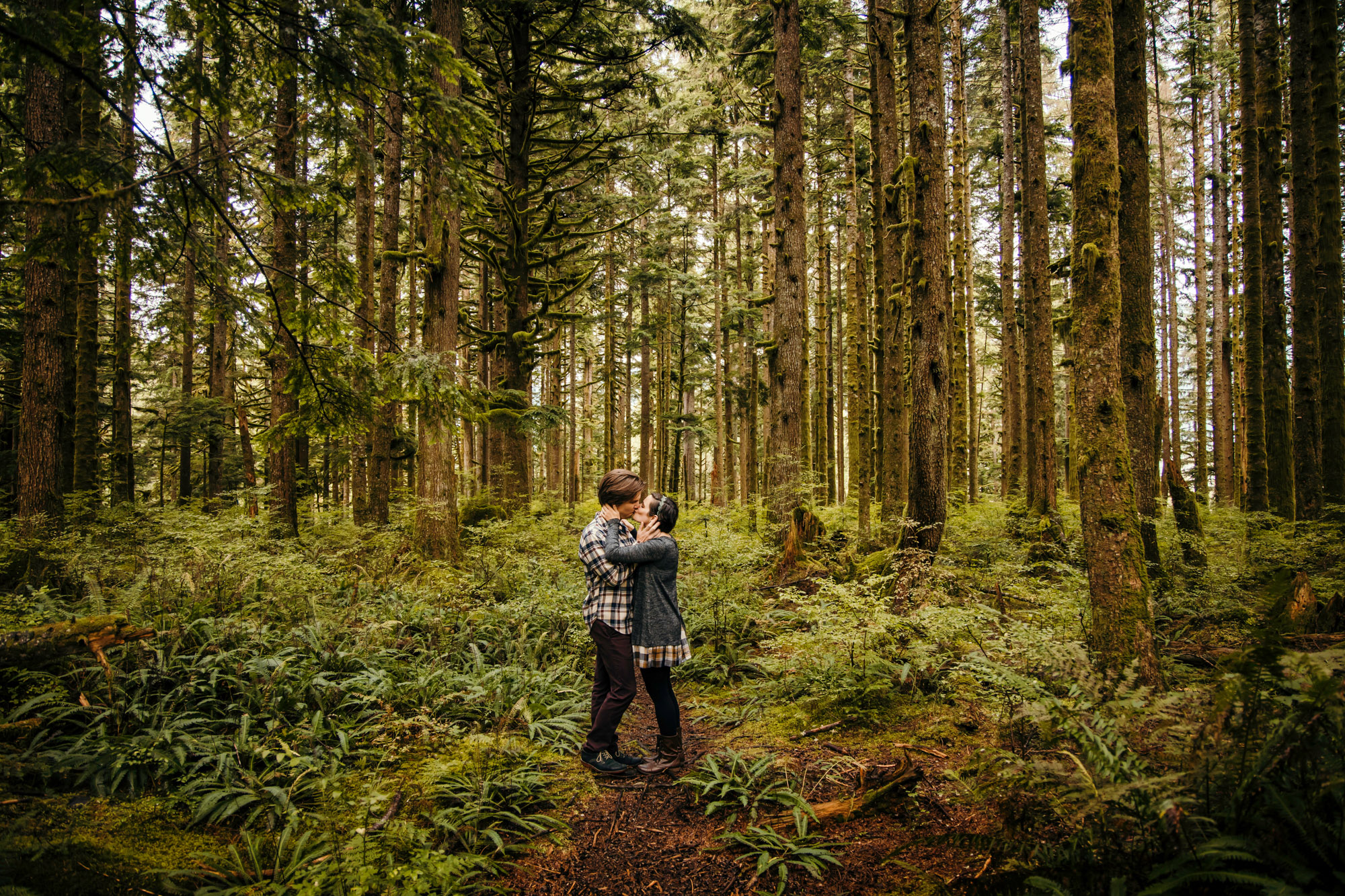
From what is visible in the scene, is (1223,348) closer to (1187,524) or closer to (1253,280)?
(1253,280)

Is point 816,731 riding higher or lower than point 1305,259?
lower

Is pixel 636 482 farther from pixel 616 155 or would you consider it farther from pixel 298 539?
pixel 616 155

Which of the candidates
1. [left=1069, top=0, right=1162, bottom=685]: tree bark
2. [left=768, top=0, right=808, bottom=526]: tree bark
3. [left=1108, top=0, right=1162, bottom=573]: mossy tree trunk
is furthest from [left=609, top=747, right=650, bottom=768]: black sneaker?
[left=768, top=0, right=808, bottom=526]: tree bark

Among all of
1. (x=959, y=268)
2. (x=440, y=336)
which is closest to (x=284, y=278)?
(x=440, y=336)

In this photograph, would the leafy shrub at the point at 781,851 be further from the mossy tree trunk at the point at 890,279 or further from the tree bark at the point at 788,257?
the mossy tree trunk at the point at 890,279

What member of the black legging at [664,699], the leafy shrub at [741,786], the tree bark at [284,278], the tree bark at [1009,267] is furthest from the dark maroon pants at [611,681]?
the tree bark at [1009,267]

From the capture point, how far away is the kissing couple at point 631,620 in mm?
4211

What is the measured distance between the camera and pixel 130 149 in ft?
12.6

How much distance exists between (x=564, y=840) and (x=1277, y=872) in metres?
3.17

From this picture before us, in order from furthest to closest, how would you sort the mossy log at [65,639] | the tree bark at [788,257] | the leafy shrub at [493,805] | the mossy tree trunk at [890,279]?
the mossy tree trunk at [890,279]
the tree bark at [788,257]
the mossy log at [65,639]
the leafy shrub at [493,805]

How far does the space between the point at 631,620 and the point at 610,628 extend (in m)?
0.16

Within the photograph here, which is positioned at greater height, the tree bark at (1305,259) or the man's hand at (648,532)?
the tree bark at (1305,259)

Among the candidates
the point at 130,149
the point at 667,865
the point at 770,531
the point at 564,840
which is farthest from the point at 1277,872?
the point at 770,531

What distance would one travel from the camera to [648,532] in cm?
430
